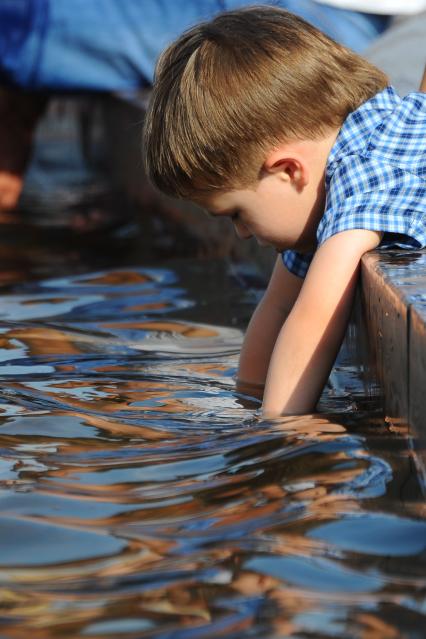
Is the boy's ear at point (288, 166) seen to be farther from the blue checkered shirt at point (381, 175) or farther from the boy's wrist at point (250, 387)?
the boy's wrist at point (250, 387)

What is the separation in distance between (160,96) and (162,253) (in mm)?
2631

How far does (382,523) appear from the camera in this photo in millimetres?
1647

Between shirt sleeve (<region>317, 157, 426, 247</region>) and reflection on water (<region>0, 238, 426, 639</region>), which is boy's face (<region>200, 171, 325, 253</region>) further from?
reflection on water (<region>0, 238, 426, 639</region>)

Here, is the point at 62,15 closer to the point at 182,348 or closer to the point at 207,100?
the point at 182,348

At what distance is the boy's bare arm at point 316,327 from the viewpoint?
232 cm

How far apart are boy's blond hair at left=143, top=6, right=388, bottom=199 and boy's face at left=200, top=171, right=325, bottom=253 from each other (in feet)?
0.09

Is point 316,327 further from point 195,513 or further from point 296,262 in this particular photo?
point 195,513

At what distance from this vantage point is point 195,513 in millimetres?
1760

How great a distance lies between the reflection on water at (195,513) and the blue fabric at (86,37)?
393 cm

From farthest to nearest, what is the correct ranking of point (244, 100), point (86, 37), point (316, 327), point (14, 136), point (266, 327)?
1. point (14, 136)
2. point (86, 37)
3. point (266, 327)
4. point (244, 100)
5. point (316, 327)

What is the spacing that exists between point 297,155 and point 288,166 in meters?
0.03

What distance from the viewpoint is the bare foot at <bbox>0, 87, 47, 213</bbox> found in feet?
23.6

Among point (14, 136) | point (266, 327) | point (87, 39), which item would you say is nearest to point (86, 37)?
point (87, 39)

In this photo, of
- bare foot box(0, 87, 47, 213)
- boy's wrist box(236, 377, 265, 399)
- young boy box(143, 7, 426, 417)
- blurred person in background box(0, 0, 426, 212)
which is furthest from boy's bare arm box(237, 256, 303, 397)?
bare foot box(0, 87, 47, 213)
